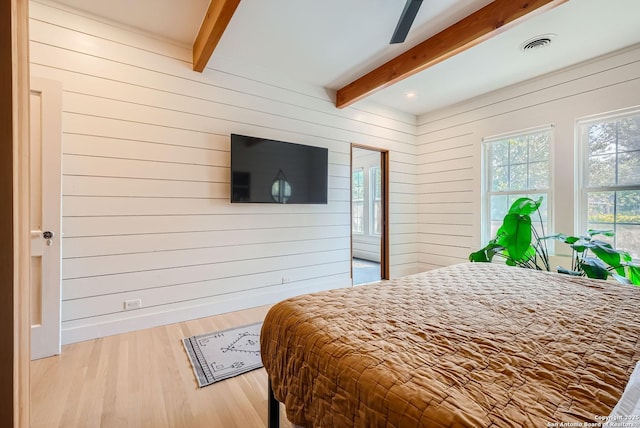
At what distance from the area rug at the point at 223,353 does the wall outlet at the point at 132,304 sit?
0.62m

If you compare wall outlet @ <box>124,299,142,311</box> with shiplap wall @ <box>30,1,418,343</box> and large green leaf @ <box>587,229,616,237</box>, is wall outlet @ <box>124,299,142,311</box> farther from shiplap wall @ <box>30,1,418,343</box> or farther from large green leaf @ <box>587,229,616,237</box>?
large green leaf @ <box>587,229,616,237</box>

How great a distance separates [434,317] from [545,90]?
3.80m

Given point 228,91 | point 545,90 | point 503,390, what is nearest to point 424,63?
point 545,90

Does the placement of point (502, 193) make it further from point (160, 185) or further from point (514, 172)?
point (160, 185)

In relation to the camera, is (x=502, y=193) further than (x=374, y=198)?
No

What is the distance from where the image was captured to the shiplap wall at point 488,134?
306 centimetres

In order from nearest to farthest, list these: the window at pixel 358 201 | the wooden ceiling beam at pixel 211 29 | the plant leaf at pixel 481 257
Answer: the wooden ceiling beam at pixel 211 29
the plant leaf at pixel 481 257
the window at pixel 358 201

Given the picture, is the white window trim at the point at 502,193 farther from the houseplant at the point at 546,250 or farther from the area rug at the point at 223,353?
the area rug at the point at 223,353

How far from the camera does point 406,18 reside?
6.33 feet

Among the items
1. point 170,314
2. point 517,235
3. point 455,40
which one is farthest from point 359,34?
point 170,314

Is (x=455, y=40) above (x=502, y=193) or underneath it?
above

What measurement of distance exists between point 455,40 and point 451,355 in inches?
109

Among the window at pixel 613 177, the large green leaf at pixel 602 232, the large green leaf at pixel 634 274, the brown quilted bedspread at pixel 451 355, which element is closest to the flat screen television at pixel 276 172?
the brown quilted bedspread at pixel 451 355

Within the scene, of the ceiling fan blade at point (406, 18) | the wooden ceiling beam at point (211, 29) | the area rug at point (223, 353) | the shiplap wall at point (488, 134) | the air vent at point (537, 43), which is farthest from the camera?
the shiplap wall at point (488, 134)
